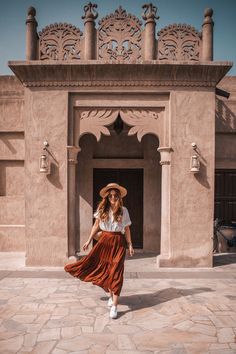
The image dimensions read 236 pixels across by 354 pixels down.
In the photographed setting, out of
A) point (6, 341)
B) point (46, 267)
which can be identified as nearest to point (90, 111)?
point (46, 267)

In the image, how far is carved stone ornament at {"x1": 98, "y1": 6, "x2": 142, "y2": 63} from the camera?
741 cm

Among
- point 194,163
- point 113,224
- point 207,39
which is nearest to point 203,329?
point 113,224

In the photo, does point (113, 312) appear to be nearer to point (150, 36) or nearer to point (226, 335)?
point (226, 335)

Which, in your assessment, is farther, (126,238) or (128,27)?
(128,27)

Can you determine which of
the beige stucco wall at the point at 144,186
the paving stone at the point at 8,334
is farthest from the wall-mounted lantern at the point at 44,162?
the paving stone at the point at 8,334

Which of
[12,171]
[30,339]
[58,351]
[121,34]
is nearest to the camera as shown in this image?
[58,351]

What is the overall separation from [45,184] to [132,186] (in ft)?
10.9

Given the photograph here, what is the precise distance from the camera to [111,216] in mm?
5000

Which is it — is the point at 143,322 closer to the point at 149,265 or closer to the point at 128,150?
the point at 149,265

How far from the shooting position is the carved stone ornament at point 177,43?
746cm

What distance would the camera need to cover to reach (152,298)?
5547 millimetres

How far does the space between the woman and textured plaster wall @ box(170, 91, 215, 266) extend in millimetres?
2905

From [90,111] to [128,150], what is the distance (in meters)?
2.49

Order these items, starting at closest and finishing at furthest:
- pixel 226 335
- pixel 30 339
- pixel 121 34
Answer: pixel 30 339, pixel 226 335, pixel 121 34
